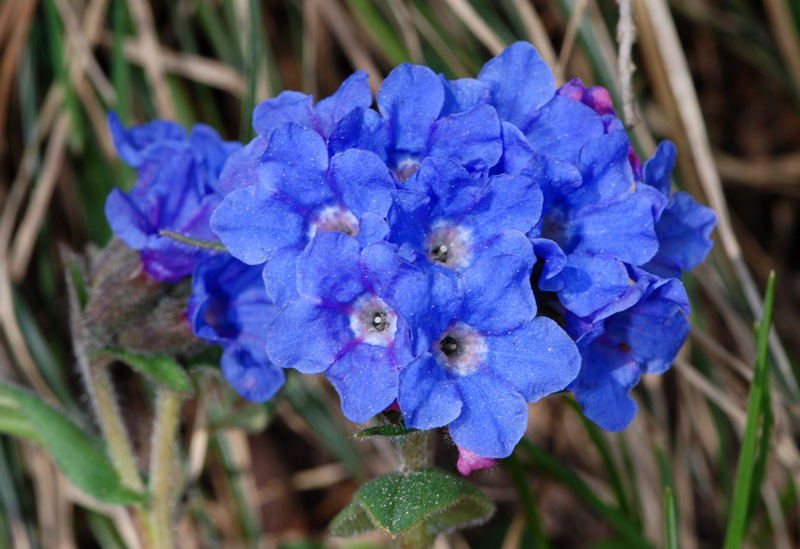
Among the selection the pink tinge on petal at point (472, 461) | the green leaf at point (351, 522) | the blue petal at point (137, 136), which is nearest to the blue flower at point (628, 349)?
the pink tinge on petal at point (472, 461)

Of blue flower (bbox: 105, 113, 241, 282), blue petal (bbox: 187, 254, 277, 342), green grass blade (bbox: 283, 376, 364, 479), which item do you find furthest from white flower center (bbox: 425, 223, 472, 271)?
green grass blade (bbox: 283, 376, 364, 479)

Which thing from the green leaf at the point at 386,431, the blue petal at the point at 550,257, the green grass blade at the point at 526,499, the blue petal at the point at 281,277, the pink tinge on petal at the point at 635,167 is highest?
the blue petal at the point at 281,277

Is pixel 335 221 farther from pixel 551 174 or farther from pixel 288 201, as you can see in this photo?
pixel 551 174

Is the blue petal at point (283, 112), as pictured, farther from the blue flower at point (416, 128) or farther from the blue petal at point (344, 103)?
the blue flower at point (416, 128)

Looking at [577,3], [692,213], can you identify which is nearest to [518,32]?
[577,3]

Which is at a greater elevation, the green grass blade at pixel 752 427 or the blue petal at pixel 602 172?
the blue petal at pixel 602 172

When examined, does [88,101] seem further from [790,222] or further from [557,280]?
[790,222]
